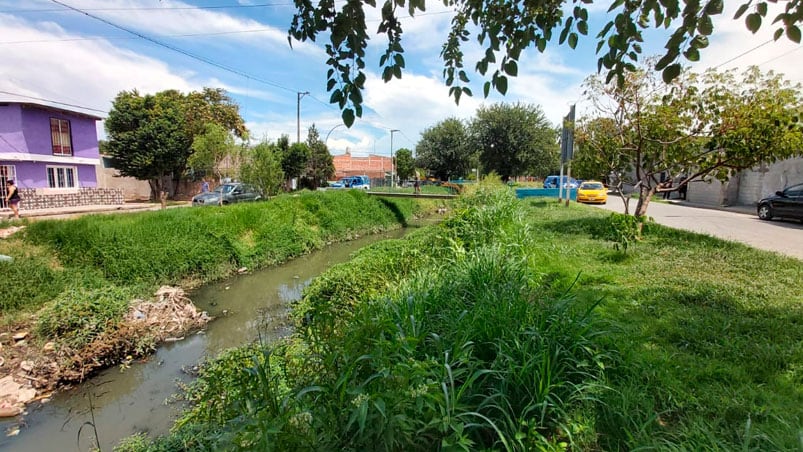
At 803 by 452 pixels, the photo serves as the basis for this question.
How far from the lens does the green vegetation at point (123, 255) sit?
6090 millimetres

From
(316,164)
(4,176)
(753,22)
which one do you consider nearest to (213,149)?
(4,176)

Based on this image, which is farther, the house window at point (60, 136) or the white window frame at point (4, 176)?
the house window at point (60, 136)

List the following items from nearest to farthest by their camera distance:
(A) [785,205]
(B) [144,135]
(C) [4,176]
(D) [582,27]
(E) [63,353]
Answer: (D) [582,27], (E) [63,353], (A) [785,205], (C) [4,176], (B) [144,135]

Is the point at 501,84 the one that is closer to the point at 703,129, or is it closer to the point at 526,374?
the point at 526,374

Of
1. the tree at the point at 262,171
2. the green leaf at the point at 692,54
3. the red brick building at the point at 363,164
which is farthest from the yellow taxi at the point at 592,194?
the red brick building at the point at 363,164

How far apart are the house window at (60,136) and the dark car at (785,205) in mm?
33817

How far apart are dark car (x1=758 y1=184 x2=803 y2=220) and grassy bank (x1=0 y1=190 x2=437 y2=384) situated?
16821mm

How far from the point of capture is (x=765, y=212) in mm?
13328

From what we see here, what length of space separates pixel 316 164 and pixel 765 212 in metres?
29.8

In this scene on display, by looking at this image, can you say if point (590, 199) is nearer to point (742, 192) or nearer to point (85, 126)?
point (742, 192)

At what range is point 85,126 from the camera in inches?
890

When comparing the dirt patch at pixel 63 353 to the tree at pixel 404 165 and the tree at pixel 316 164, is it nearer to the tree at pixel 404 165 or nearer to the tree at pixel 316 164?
the tree at pixel 316 164

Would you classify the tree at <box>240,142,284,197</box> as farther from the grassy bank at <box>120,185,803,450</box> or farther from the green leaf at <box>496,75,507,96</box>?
the green leaf at <box>496,75,507,96</box>

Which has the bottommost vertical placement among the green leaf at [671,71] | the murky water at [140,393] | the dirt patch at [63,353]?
the murky water at [140,393]
